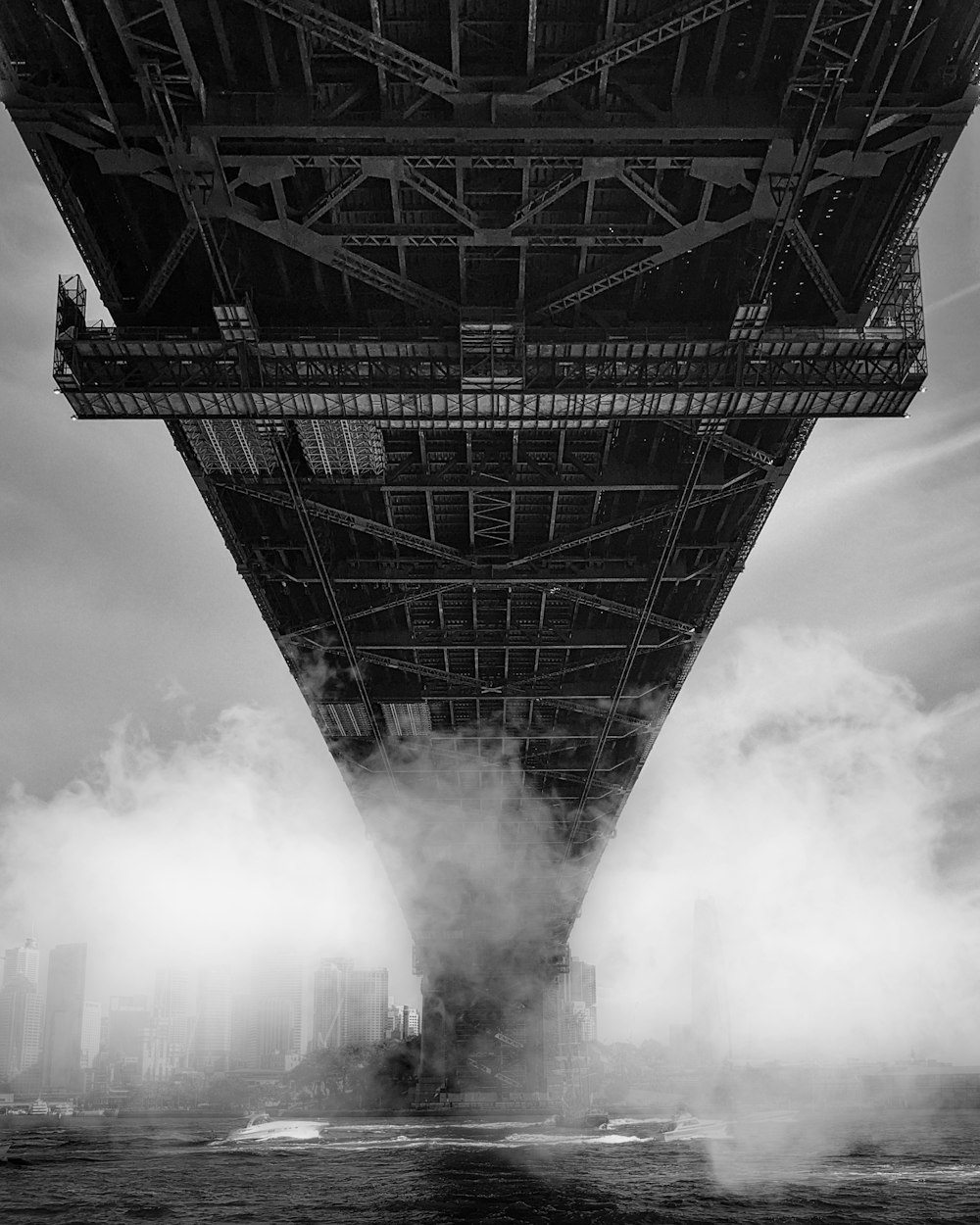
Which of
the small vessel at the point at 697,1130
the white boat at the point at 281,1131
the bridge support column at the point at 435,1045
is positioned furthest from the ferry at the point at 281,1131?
the small vessel at the point at 697,1130

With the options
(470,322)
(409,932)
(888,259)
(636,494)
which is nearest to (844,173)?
(888,259)

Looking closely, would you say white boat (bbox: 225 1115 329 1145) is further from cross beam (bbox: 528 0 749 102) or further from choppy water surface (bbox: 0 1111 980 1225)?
cross beam (bbox: 528 0 749 102)

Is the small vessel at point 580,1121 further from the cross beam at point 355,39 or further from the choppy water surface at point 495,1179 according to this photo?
the cross beam at point 355,39

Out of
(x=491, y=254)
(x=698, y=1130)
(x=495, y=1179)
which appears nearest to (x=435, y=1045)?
(x=698, y=1130)

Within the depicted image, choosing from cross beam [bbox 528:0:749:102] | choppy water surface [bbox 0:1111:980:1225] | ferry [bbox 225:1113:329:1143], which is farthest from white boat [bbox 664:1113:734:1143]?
cross beam [bbox 528:0:749:102]

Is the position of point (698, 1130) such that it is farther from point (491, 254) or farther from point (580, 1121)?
point (491, 254)

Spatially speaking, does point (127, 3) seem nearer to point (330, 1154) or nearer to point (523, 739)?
point (523, 739)
